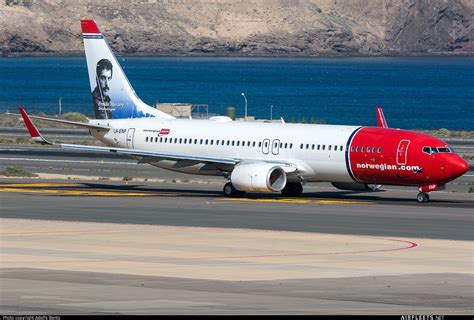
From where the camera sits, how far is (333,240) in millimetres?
41750

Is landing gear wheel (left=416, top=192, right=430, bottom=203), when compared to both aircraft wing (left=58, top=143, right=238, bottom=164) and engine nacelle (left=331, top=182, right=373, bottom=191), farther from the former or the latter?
aircraft wing (left=58, top=143, right=238, bottom=164)

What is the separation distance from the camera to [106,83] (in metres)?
65.4

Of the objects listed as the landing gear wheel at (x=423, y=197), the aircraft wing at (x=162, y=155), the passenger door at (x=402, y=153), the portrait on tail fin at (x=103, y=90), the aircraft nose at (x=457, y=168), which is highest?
the portrait on tail fin at (x=103, y=90)

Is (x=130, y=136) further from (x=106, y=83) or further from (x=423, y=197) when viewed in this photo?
(x=423, y=197)

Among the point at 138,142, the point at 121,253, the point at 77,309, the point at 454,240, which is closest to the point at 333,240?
the point at 454,240

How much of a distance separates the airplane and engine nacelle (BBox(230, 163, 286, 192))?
4cm

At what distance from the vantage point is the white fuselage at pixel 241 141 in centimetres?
5699

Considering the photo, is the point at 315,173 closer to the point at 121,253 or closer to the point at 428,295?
the point at 121,253

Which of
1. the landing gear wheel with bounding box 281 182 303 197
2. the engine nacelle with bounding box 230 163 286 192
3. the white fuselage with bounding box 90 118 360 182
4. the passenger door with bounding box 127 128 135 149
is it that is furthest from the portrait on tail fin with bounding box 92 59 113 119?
the landing gear wheel with bounding box 281 182 303 197

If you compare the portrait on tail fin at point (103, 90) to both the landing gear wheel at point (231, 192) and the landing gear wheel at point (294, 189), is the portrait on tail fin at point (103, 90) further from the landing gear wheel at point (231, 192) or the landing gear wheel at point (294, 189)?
the landing gear wheel at point (294, 189)

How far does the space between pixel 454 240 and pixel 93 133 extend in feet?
88.9

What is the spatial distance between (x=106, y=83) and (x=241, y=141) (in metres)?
9.63

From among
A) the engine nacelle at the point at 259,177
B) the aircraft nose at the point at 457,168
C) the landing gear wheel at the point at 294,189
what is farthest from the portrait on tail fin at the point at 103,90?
the aircraft nose at the point at 457,168

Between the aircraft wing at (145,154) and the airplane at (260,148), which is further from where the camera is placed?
the aircraft wing at (145,154)
